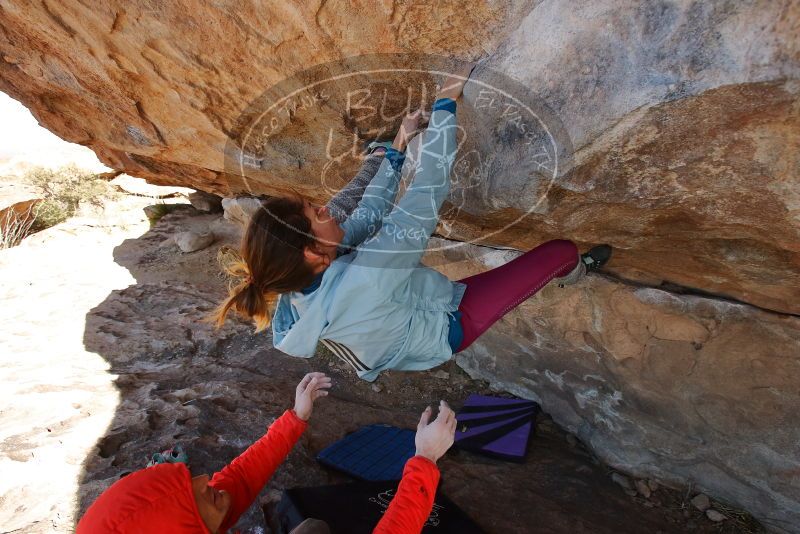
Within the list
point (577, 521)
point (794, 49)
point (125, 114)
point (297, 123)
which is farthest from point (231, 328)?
point (794, 49)

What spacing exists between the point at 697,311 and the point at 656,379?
1.55ft

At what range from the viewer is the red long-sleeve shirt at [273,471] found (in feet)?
5.19

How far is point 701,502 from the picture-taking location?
2564 mm

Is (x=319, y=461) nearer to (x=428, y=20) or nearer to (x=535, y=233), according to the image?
(x=535, y=233)

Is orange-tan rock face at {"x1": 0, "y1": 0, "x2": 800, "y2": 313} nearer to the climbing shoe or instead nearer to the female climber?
the climbing shoe

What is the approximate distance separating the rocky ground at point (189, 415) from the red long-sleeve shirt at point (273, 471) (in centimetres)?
34

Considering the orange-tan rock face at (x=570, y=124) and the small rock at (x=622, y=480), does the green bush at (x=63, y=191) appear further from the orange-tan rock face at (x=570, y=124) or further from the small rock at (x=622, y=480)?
the small rock at (x=622, y=480)

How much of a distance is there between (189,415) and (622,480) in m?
2.41

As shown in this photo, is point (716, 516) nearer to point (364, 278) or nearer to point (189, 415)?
point (364, 278)

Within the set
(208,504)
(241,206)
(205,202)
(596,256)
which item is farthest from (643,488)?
(205,202)

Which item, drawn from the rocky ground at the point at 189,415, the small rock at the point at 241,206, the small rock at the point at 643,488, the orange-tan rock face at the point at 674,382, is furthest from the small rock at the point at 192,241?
the small rock at the point at 643,488

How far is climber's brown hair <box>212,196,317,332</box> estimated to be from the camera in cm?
157

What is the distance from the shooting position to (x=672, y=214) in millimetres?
1737

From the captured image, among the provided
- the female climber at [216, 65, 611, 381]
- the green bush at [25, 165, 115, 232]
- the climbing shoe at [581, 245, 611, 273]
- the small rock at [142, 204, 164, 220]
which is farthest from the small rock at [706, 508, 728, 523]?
the green bush at [25, 165, 115, 232]
